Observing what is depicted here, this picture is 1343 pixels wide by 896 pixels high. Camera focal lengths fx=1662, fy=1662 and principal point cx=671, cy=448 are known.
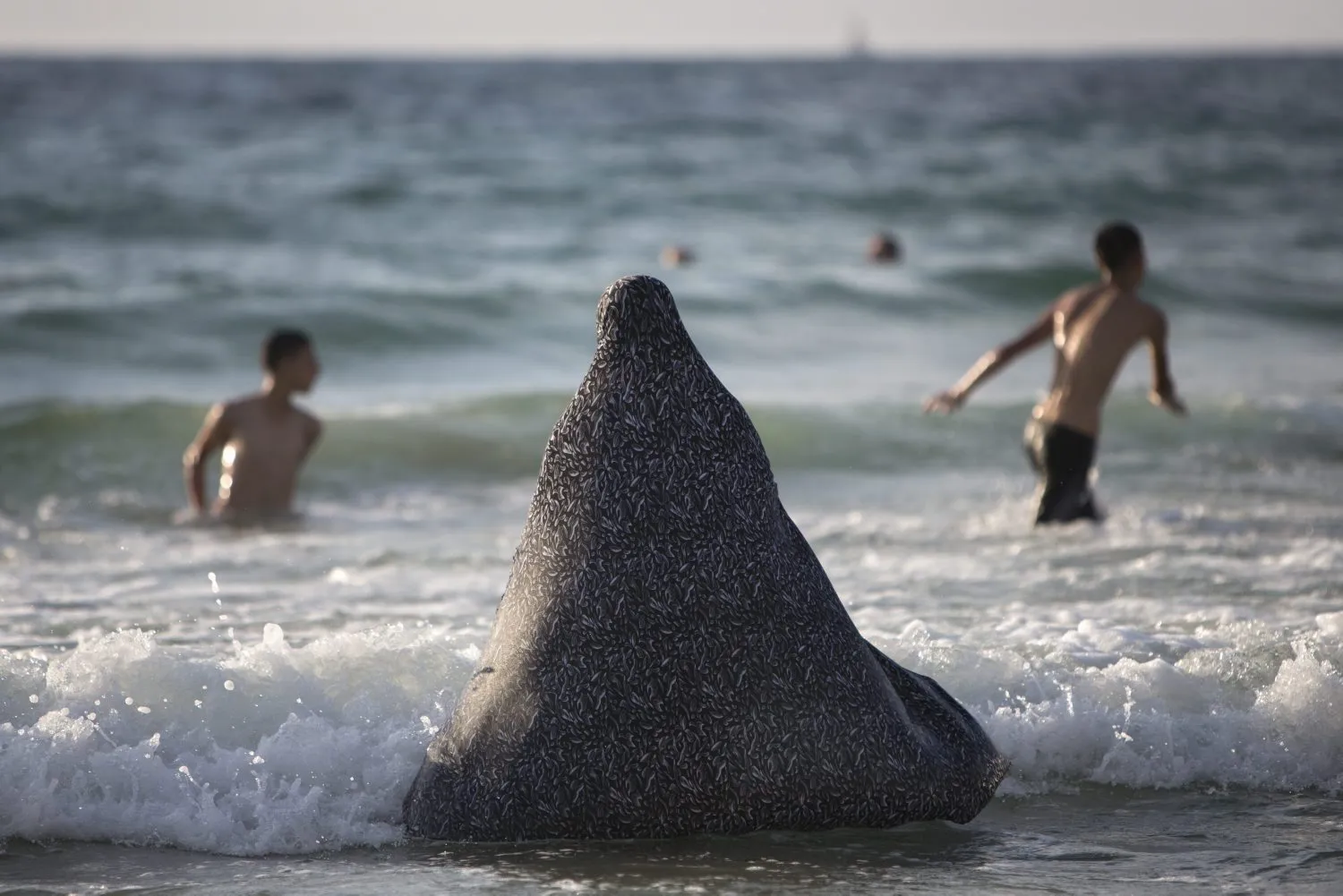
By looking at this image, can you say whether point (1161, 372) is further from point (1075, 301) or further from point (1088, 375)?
point (1075, 301)

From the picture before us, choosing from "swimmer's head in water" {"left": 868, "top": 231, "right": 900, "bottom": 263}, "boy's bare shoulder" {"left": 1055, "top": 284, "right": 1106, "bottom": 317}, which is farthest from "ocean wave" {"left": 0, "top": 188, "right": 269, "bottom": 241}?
"boy's bare shoulder" {"left": 1055, "top": 284, "right": 1106, "bottom": 317}

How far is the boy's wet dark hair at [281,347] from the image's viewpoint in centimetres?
867

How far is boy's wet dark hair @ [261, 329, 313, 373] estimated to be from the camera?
341 inches

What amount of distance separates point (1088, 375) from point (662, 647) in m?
4.75

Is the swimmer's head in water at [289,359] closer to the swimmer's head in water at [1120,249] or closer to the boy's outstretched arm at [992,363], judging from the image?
the boy's outstretched arm at [992,363]

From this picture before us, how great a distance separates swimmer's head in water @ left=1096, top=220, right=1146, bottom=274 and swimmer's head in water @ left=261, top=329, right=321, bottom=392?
4014 mm

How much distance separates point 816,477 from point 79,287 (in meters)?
9.77

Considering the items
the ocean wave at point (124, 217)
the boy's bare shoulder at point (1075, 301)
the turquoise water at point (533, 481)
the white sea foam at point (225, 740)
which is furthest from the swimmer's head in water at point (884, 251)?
the white sea foam at point (225, 740)

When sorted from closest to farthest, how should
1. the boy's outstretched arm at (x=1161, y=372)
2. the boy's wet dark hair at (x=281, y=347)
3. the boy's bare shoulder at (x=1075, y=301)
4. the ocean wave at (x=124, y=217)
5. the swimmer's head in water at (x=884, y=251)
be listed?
the boy's outstretched arm at (x=1161, y=372) < the boy's bare shoulder at (x=1075, y=301) < the boy's wet dark hair at (x=281, y=347) < the swimmer's head in water at (x=884, y=251) < the ocean wave at (x=124, y=217)

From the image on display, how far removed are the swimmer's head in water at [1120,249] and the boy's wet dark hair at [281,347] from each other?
159 inches

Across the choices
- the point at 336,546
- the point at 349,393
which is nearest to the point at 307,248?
the point at 349,393

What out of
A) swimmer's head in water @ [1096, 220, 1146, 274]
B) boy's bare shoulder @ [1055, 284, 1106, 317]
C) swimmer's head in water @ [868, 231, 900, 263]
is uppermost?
swimmer's head in water @ [868, 231, 900, 263]

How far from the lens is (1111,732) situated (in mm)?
4613

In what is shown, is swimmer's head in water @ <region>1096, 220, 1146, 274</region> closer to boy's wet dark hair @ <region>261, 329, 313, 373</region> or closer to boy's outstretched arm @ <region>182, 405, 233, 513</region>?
boy's wet dark hair @ <region>261, 329, 313, 373</region>
